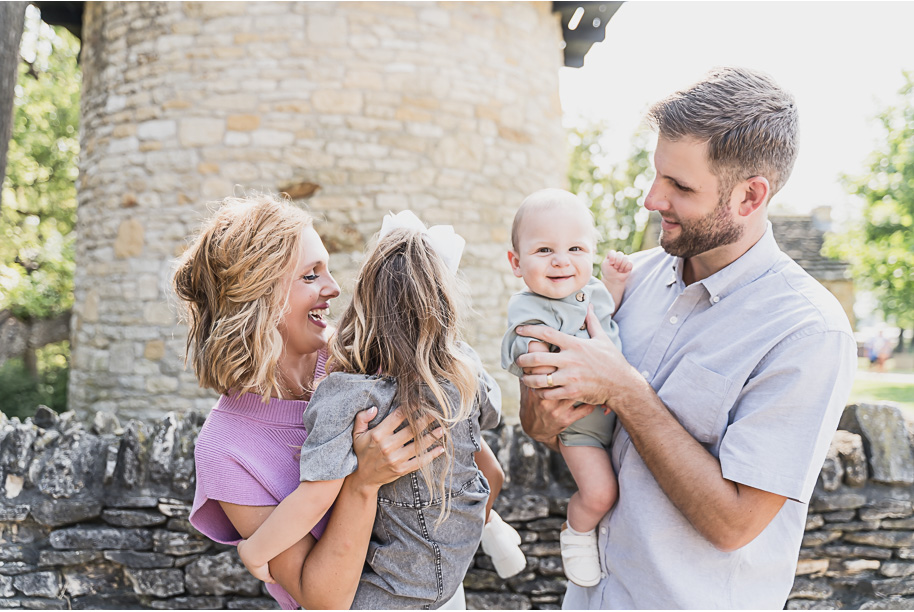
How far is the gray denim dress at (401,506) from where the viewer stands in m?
1.45

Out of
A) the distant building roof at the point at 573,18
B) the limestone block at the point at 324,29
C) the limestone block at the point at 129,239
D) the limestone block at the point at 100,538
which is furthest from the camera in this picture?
the distant building roof at the point at 573,18

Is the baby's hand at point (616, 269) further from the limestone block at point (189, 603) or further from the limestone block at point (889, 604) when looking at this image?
the limestone block at point (189, 603)

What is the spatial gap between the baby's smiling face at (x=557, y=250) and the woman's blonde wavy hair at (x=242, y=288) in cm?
72

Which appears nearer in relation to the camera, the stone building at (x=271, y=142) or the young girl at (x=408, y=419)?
the young girl at (x=408, y=419)

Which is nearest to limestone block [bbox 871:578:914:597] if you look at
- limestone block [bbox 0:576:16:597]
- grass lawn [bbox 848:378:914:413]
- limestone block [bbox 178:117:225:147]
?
limestone block [bbox 0:576:16:597]

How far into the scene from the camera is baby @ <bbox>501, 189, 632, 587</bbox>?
179 cm

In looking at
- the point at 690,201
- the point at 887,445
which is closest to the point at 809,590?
the point at 887,445

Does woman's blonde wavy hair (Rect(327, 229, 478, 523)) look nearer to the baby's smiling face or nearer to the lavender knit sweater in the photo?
the lavender knit sweater

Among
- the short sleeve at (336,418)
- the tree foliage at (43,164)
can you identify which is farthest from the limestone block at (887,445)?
the tree foliage at (43,164)

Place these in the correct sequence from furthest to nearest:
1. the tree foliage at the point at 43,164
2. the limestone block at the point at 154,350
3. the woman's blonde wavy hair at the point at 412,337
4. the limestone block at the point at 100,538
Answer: the tree foliage at the point at 43,164, the limestone block at the point at 154,350, the limestone block at the point at 100,538, the woman's blonde wavy hair at the point at 412,337

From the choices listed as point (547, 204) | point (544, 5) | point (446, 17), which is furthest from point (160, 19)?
point (547, 204)

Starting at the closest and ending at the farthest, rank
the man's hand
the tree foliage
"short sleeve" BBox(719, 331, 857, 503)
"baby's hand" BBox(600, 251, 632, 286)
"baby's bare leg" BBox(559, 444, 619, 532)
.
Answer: "short sleeve" BBox(719, 331, 857, 503), the man's hand, "baby's bare leg" BBox(559, 444, 619, 532), "baby's hand" BBox(600, 251, 632, 286), the tree foliage

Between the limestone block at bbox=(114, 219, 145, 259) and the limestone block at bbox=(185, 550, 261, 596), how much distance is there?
4444 mm

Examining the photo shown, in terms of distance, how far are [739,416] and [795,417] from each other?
13cm
